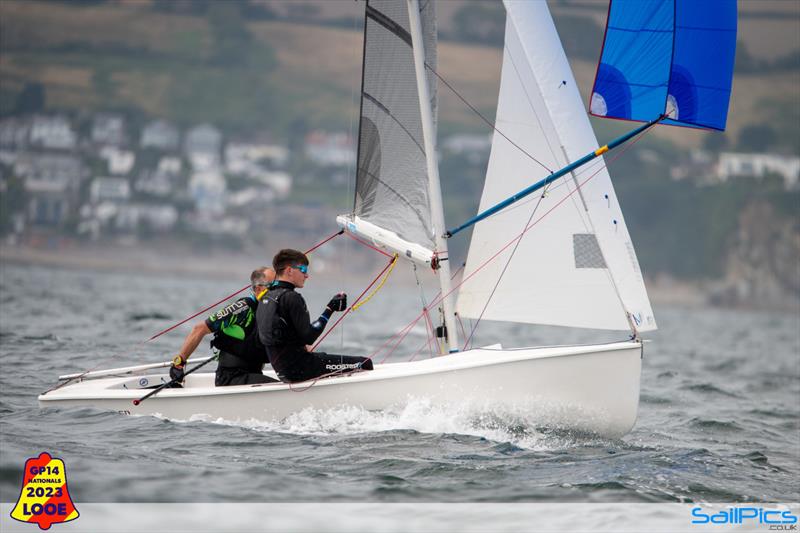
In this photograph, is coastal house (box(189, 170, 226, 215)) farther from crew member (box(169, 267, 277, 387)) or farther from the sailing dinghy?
crew member (box(169, 267, 277, 387))

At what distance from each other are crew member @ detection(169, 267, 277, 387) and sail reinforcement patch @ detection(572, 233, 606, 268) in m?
2.29

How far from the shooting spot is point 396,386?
271 inches

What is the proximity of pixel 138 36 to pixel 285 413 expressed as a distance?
12598 cm

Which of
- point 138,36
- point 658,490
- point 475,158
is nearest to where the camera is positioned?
point 658,490

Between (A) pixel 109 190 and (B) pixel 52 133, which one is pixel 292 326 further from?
(B) pixel 52 133

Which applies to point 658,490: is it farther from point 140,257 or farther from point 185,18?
point 185,18

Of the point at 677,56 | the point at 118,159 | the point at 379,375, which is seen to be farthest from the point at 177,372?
the point at 118,159

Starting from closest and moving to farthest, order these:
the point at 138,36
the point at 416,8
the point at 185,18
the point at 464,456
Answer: the point at 464,456
the point at 416,8
the point at 138,36
the point at 185,18

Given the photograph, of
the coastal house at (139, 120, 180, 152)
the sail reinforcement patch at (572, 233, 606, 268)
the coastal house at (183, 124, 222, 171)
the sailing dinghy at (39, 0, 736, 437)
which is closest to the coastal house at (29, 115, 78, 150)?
the coastal house at (139, 120, 180, 152)

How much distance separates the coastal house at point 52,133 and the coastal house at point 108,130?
228 cm

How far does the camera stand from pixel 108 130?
104m

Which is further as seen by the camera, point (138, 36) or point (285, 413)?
point (138, 36)

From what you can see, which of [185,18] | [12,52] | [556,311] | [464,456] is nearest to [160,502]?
[464,456]

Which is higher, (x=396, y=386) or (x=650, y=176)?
(x=650, y=176)
